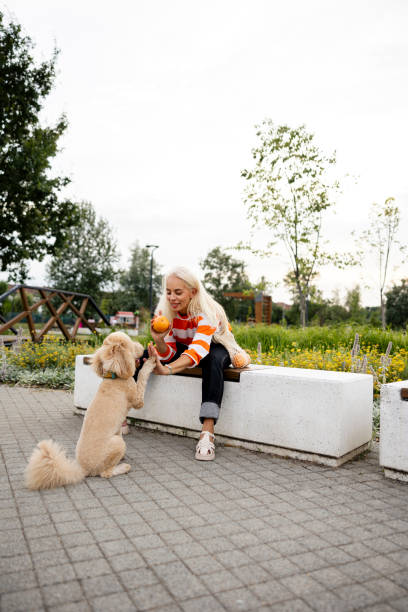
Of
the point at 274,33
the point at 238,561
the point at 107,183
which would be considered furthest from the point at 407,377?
the point at 107,183

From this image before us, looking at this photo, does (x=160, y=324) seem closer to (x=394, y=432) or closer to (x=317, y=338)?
(x=394, y=432)

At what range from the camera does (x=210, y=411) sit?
4.10 metres

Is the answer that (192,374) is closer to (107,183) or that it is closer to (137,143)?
(137,143)

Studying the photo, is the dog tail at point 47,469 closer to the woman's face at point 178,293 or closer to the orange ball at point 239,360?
the woman's face at point 178,293

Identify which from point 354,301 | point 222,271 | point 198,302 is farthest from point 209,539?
point 222,271

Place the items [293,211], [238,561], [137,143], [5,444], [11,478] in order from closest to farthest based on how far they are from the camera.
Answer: [238,561], [11,478], [5,444], [137,143], [293,211]

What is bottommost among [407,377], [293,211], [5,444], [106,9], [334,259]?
[5,444]

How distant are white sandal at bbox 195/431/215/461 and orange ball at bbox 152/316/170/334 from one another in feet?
3.39

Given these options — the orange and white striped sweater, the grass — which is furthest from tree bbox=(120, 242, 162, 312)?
the orange and white striped sweater

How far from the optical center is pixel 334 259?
58.7 feet

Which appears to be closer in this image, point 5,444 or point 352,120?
point 5,444

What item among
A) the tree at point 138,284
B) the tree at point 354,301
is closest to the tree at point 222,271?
the tree at point 138,284

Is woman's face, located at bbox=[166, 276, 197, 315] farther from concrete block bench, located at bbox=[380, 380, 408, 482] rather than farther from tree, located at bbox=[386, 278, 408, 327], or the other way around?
tree, located at bbox=[386, 278, 408, 327]

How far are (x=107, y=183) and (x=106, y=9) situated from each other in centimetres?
1062
